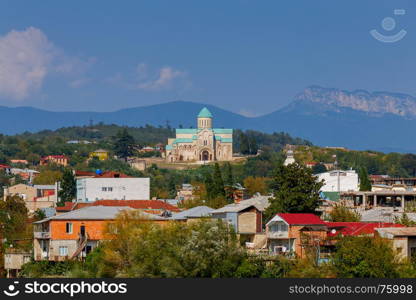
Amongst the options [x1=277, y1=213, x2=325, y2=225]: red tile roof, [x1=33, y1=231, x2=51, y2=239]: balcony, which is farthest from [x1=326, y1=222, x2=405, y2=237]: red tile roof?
[x1=33, y1=231, x2=51, y2=239]: balcony

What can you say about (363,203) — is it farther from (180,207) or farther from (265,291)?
(265,291)

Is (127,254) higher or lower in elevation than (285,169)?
lower

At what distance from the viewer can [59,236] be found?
65.3 meters

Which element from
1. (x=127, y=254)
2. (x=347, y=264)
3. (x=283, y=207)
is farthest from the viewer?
(x=283, y=207)

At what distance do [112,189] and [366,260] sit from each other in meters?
56.4

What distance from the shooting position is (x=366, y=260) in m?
51.4

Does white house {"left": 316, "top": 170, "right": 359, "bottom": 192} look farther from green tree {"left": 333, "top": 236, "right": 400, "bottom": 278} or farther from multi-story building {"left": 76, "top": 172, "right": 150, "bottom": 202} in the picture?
green tree {"left": 333, "top": 236, "right": 400, "bottom": 278}

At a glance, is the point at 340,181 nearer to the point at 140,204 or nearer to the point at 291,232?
the point at 140,204

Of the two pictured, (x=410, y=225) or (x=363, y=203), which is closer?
(x=410, y=225)

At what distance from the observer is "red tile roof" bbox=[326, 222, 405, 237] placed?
2374 inches

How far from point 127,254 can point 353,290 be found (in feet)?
52.9

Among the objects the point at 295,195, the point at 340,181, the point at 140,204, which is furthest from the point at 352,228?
the point at 340,181

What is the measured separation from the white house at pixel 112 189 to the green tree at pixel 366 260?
53009 millimetres

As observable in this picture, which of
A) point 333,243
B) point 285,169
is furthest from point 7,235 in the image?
point 333,243
